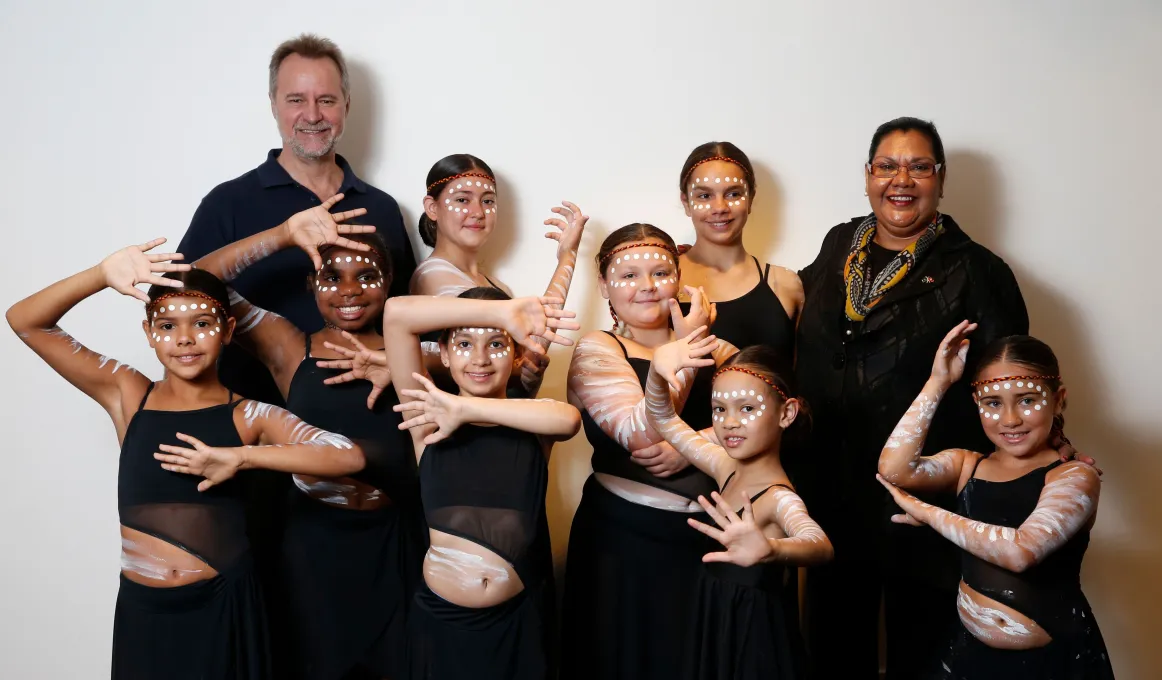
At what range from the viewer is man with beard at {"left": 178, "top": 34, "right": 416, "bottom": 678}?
3.19 m

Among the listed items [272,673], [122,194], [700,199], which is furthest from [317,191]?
[272,673]

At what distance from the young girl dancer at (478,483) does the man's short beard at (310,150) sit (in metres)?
0.91

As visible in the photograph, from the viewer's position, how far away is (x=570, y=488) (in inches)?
146

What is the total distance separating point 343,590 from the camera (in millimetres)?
2840

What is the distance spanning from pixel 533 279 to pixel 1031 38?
202 centimetres

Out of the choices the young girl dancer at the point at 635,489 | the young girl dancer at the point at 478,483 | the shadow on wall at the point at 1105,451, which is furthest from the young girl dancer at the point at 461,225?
the shadow on wall at the point at 1105,451

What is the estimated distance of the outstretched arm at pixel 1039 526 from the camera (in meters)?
2.32

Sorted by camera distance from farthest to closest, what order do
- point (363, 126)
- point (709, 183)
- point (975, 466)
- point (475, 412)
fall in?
1. point (363, 126)
2. point (709, 183)
3. point (975, 466)
4. point (475, 412)

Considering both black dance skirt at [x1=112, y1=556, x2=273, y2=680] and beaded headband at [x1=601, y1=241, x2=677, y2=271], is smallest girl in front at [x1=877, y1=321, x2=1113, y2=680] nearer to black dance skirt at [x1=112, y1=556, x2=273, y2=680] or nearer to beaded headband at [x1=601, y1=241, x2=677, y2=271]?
beaded headband at [x1=601, y1=241, x2=677, y2=271]

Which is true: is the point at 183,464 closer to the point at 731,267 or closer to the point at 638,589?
the point at 638,589

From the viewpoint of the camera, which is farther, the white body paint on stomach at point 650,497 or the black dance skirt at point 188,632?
the white body paint on stomach at point 650,497

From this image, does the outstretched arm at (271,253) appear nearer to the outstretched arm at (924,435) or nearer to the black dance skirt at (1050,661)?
the outstretched arm at (924,435)

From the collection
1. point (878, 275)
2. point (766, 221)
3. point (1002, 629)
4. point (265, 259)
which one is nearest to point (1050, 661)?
point (1002, 629)

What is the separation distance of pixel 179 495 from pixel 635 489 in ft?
4.05
